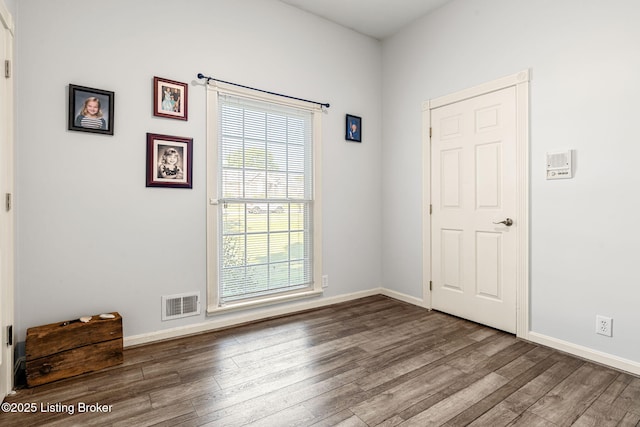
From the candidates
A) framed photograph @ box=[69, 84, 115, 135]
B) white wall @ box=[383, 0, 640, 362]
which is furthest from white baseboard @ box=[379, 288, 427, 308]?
framed photograph @ box=[69, 84, 115, 135]

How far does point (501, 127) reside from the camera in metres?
2.89

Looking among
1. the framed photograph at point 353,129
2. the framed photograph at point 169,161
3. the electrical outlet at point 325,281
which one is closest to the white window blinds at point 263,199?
the electrical outlet at point 325,281

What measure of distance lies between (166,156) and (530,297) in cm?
313

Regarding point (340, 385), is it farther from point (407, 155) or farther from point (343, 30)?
point (343, 30)

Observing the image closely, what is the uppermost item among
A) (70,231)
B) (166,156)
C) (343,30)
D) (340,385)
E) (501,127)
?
(343,30)

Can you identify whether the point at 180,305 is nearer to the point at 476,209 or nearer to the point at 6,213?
the point at 6,213

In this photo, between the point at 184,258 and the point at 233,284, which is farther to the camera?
the point at 233,284

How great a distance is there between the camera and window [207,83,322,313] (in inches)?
116

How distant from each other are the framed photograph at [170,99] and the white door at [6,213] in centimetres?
86

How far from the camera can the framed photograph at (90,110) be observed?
2336 millimetres

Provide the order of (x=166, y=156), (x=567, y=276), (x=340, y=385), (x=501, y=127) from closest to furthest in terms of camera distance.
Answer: (x=340, y=385)
(x=567, y=276)
(x=166, y=156)
(x=501, y=127)

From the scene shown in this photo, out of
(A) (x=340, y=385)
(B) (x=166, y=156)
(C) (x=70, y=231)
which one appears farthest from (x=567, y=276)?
(C) (x=70, y=231)

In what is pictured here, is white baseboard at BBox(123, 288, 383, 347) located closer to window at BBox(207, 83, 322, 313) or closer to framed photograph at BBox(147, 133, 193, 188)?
window at BBox(207, 83, 322, 313)

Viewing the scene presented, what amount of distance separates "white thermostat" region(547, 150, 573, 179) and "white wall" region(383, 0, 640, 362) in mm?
48
